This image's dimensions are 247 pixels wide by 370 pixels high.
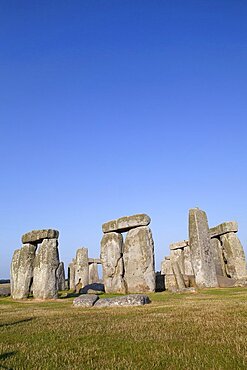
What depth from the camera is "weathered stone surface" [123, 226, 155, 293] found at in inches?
A: 611

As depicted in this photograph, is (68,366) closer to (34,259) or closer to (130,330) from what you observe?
(130,330)

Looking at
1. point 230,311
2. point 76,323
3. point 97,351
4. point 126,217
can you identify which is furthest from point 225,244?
point 97,351

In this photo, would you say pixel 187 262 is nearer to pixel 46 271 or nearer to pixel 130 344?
pixel 46 271

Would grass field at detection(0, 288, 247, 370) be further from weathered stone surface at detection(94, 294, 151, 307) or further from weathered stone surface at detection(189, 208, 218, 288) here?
weathered stone surface at detection(189, 208, 218, 288)

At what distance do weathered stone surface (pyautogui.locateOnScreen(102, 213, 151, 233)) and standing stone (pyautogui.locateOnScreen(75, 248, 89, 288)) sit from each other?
7505 millimetres

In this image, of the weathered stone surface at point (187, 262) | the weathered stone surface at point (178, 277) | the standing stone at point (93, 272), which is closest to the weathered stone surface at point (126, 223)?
the weathered stone surface at point (178, 277)

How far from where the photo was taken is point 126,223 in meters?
16.7

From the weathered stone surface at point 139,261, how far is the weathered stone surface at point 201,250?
79.6 inches

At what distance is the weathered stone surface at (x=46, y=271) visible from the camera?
44.4 feet

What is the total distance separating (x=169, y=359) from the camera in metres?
3.19

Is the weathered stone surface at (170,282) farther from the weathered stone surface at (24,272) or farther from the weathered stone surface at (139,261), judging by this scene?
the weathered stone surface at (24,272)

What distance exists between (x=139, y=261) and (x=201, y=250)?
2.95m

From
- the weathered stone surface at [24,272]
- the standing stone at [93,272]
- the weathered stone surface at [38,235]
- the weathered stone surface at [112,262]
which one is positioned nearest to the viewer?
the weathered stone surface at [38,235]

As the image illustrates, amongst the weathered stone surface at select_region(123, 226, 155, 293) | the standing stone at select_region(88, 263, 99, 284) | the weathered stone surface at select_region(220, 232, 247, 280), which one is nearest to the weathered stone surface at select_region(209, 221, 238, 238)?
the weathered stone surface at select_region(220, 232, 247, 280)
